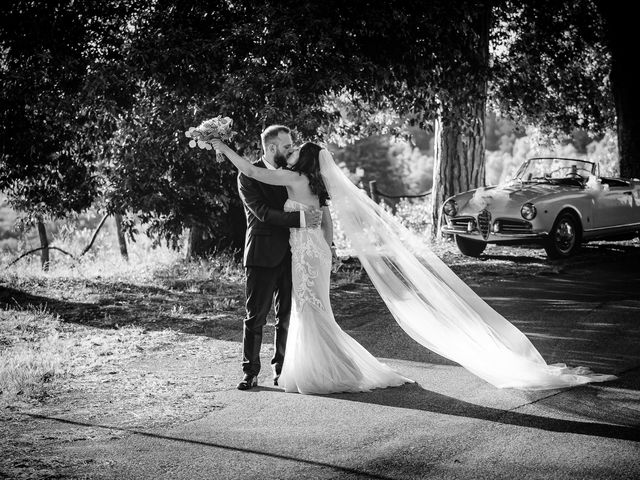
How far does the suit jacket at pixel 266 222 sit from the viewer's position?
19.5 feet

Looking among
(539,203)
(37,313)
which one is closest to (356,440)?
(37,313)

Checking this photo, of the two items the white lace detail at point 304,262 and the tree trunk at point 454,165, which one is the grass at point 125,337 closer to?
the white lace detail at point 304,262

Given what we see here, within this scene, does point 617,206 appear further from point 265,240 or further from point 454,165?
point 265,240

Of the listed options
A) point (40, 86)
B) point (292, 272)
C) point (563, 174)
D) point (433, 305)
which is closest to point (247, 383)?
point (292, 272)

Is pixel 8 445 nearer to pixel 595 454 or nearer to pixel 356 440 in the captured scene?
pixel 356 440

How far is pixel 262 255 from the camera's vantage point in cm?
595

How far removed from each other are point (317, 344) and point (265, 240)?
37.3 inches

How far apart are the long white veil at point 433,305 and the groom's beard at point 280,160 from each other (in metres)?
0.31

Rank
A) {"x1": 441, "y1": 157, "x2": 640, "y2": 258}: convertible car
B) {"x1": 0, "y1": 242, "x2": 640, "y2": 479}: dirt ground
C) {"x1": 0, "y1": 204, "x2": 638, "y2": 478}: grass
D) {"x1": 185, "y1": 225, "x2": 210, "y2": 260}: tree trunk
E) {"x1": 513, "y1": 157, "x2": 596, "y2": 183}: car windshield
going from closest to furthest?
{"x1": 0, "y1": 242, "x2": 640, "y2": 479}: dirt ground < {"x1": 0, "y1": 204, "x2": 638, "y2": 478}: grass < {"x1": 441, "y1": 157, "x2": 640, "y2": 258}: convertible car < {"x1": 185, "y1": 225, "x2": 210, "y2": 260}: tree trunk < {"x1": 513, "y1": 157, "x2": 596, "y2": 183}: car windshield

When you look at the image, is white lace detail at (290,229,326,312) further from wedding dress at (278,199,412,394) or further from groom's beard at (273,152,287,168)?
groom's beard at (273,152,287,168)

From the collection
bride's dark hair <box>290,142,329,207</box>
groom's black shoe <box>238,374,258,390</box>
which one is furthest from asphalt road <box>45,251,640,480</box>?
bride's dark hair <box>290,142,329,207</box>

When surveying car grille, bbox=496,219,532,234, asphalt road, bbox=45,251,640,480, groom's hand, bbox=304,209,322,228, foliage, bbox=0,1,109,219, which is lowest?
asphalt road, bbox=45,251,640,480

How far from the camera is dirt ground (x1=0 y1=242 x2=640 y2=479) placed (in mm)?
4715

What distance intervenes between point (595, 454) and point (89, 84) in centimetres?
803
